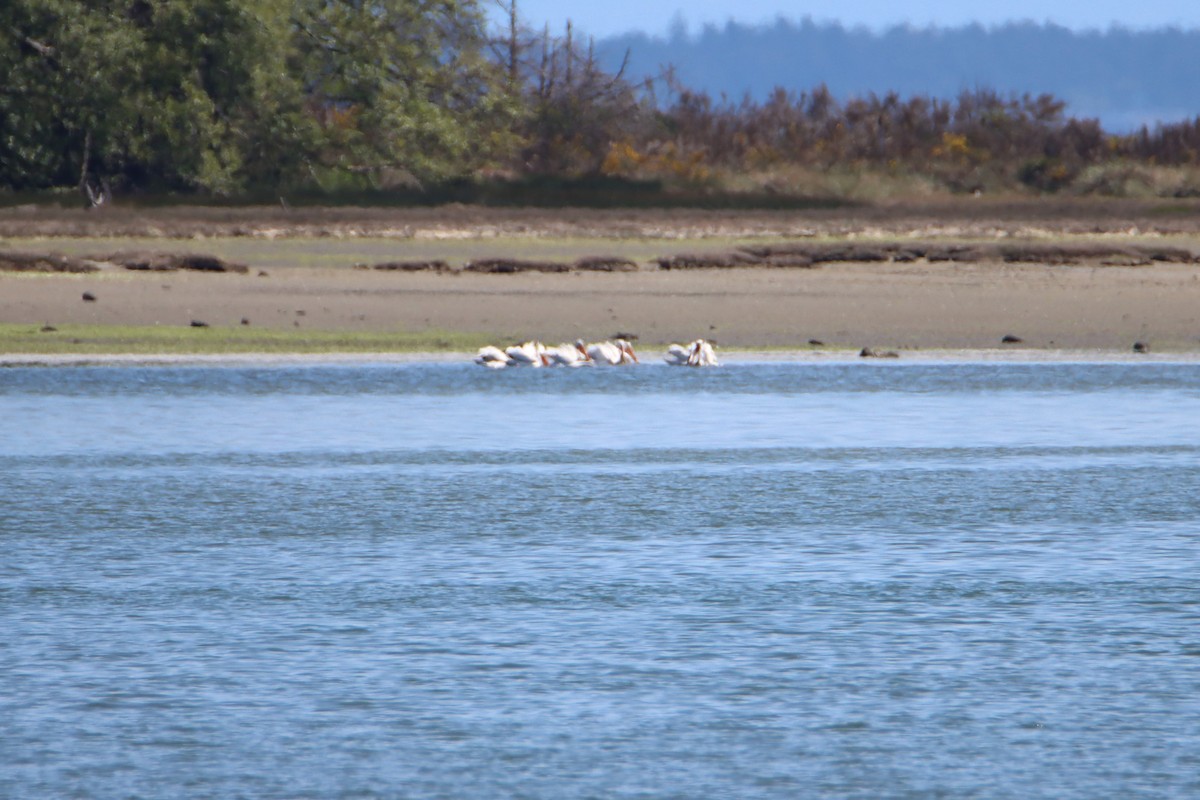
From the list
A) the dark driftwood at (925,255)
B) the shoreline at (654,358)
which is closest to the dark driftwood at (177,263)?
the dark driftwood at (925,255)

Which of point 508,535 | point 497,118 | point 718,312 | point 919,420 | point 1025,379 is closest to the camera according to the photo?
point 508,535

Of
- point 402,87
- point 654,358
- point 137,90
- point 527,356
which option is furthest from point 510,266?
point 402,87

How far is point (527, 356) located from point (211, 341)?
10.5ft

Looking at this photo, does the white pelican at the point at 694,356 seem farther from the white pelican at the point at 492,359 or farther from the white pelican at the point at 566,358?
the white pelican at the point at 492,359

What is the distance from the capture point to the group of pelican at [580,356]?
1541 cm

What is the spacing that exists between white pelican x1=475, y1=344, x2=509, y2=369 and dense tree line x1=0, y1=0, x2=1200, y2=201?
1787 cm

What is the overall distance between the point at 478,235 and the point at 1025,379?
1605 centimetres

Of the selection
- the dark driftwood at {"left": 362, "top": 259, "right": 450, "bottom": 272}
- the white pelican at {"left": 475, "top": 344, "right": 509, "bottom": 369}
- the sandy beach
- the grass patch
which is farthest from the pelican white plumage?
the dark driftwood at {"left": 362, "top": 259, "right": 450, "bottom": 272}

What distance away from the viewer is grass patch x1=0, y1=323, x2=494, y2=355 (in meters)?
16.6

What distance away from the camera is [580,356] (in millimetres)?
15594

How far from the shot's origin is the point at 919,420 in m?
12.2

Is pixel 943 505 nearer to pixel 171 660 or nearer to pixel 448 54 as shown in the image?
pixel 171 660

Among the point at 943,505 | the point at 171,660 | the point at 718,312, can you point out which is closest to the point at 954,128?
the point at 718,312

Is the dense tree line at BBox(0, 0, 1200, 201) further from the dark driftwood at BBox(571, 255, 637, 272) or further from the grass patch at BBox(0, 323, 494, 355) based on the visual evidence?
the grass patch at BBox(0, 323, 494, 355)
